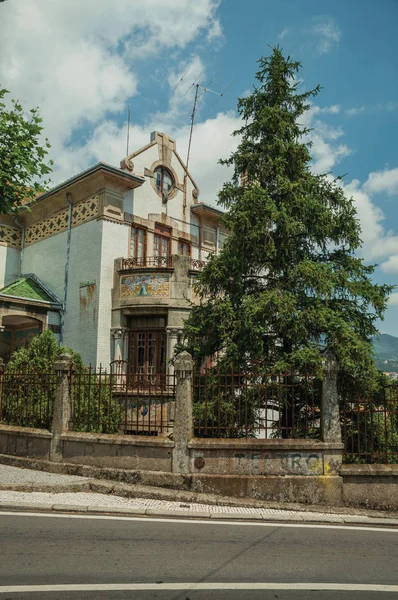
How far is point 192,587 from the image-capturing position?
4629 millimetres

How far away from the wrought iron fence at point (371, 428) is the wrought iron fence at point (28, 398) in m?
6.18

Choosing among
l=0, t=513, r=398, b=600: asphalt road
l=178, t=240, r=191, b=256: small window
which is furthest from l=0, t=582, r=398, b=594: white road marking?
l=178, t=240, r=191, b=256: small window

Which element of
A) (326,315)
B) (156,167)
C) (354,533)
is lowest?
(354,533)

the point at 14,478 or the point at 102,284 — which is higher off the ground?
the point at 102,284

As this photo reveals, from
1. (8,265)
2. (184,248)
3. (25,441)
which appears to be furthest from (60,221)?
(25,441)

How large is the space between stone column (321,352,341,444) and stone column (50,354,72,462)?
17.0 feet

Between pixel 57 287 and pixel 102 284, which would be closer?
pixel 102 284

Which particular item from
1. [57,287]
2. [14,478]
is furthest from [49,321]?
[14,478]

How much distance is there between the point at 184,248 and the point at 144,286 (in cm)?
458

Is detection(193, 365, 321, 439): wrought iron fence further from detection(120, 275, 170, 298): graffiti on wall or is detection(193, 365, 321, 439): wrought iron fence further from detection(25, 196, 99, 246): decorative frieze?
detection(25, 196, 99, 246): decorative frieze

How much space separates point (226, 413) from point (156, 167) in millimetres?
14292

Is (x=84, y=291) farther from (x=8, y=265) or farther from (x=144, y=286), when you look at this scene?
(x=8, y=265)

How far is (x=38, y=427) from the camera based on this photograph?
1143 centimetres

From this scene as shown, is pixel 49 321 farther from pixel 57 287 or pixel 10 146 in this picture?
pixel 10 146
